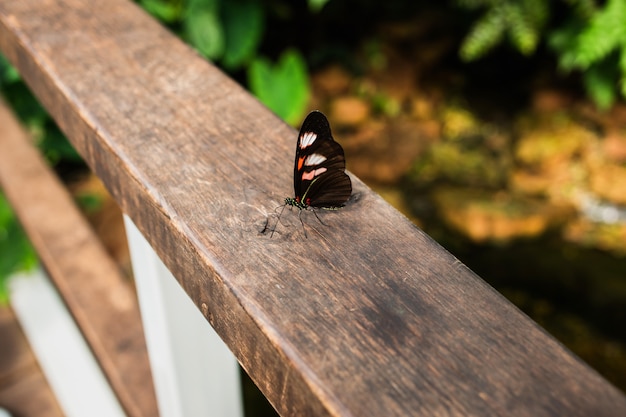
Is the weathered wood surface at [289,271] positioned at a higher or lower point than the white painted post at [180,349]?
higher

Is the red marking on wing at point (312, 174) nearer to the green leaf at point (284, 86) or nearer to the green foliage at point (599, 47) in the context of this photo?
the green leaf at point (284, 86)

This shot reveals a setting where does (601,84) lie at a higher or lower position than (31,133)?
higher

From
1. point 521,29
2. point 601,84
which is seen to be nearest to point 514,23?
point 521,29

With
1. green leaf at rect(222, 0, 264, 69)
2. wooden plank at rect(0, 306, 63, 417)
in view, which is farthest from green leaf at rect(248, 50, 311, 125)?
wooden plank at rect(0, 306, 63, 417)

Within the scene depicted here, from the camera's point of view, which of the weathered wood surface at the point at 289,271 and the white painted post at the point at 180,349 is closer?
the weathered wood surface at the point at 289,271

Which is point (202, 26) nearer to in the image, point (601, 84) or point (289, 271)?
point (601, 84)

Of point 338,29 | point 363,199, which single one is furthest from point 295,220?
point 338,29

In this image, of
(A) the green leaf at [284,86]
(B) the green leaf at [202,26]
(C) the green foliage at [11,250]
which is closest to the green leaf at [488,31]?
(A) the green leaf at [284,86]
